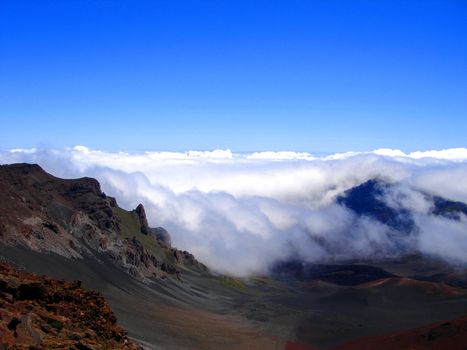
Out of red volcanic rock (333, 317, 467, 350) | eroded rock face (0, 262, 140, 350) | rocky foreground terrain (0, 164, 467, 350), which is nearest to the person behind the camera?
eroded rock face (0, 262, 140, 350)

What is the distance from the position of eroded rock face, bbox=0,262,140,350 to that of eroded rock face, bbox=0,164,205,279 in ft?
221

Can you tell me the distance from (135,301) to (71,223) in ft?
125

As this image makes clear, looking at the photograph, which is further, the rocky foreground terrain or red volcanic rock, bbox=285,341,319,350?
red volcanic rock, bbox=285,341,319,350

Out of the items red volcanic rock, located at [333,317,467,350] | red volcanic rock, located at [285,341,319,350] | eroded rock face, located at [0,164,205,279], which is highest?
eroded rock face, located at [0,164,205,279]

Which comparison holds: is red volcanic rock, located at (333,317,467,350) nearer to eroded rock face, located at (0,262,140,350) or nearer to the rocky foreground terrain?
the rocky foreground terrain

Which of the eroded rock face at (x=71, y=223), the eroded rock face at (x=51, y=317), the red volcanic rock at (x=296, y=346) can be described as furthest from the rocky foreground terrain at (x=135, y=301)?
the eroded rock face at (x=71, y=223)

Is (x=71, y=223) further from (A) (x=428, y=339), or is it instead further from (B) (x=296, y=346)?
(A) (x=428, y=339)

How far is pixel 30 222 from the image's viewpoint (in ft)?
379

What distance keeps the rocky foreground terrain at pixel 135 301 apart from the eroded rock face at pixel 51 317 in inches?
3.5

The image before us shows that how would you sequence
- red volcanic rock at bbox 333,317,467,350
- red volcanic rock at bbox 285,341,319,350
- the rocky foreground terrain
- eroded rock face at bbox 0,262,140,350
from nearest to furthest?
eroded rock face at bbox 0,262,140,350
the rocky foreground terrain
red volcanic rock at bbox 333,317,467,350
red volcanic rock at bbox 285,341,319,350

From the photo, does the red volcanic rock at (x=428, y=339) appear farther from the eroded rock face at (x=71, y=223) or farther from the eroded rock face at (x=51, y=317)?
the eroded rock face at (x=71, y=223)

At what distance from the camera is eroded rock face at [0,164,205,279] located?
4473 inches

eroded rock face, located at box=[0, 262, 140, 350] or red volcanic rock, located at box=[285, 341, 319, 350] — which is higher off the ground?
eroded rock face, located at box=[0, 262, 140, 350]

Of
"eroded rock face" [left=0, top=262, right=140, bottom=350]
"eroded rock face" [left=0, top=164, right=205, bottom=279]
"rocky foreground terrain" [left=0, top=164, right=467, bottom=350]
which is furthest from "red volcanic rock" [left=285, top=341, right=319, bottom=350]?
"eroded rock face" [left=0, top=262, right=140, bottom=350]
